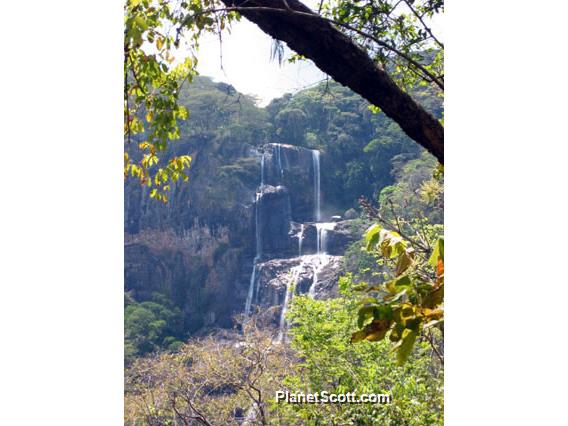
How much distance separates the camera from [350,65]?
6.89ft

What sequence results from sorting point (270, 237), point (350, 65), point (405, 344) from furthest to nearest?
1. point (270, 237)
2. point (350, 65)
3. point (405, 344)

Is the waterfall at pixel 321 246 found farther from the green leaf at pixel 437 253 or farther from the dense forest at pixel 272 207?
the green leaf at pixel 437 253

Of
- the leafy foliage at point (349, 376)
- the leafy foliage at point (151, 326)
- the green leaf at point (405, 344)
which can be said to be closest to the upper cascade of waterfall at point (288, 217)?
the leafy foliage at point (349, 376)

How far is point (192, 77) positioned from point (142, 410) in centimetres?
148

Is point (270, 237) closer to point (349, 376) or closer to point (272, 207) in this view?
point (272, 207)

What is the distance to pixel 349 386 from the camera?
2.86 m

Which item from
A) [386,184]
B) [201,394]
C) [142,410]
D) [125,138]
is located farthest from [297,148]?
[201,394]

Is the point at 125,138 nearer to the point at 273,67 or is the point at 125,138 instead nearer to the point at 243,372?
the point at 273,67

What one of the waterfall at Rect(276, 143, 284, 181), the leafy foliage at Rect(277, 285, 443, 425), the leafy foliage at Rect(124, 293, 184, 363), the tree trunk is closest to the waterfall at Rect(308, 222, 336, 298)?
the leafy foliage at Rect(277, 285, 443, 425)

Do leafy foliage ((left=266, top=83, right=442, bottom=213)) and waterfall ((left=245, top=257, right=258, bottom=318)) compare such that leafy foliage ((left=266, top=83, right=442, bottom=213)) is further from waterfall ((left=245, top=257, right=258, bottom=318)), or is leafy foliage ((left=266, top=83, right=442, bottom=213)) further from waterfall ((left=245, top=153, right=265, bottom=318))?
waterfall ((left=245, top=257, right=258, bottom=318))

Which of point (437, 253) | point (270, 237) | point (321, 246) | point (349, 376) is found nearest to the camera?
point (437, 253)

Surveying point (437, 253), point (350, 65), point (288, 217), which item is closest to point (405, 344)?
point (437, 253)

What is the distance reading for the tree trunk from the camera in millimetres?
2096

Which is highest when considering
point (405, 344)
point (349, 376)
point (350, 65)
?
point (350, 65)
